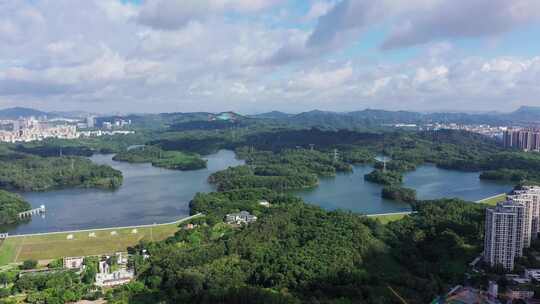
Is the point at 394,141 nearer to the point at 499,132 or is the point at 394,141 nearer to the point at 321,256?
the point at 499,132

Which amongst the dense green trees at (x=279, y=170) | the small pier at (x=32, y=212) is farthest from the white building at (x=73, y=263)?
the dense green trees at (x=279, y=170)

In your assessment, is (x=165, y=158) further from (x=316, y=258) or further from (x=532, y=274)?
(x=532, y=274)

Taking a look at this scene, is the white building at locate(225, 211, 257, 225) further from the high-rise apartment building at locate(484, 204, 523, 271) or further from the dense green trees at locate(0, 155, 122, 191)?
the dense green trees at locate(0, 155, 122, 191)

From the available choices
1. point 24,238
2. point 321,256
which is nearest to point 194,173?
point 24,238

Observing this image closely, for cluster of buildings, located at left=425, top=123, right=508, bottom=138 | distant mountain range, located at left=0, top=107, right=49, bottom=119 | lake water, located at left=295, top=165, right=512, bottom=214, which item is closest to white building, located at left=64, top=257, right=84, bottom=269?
lake water, located at left=295, top=165, right=512, bottom=214

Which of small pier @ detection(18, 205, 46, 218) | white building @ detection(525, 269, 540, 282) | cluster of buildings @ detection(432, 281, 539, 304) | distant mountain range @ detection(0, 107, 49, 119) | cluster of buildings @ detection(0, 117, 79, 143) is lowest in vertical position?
small pier @ detection(18, 205, 46, 218)

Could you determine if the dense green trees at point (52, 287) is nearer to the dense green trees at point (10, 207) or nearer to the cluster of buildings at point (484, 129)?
the dense green trees at point (10, 207)
